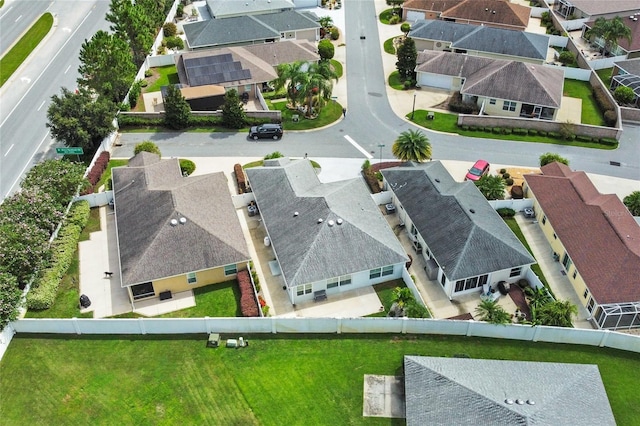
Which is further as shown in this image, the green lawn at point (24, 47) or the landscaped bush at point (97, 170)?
the green lawn at point (24, 47)

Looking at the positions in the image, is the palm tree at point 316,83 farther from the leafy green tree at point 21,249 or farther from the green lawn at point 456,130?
the leafy green tree at point 21,249

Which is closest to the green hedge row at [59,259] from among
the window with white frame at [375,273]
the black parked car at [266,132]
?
the black parked car at [266,132]

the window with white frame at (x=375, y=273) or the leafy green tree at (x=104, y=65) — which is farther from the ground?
the leafy green tree at (x=104, y=65)

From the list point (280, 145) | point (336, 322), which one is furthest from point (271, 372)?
point (280, 145)

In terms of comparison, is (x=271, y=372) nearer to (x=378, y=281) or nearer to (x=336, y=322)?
(x=336, y=322)

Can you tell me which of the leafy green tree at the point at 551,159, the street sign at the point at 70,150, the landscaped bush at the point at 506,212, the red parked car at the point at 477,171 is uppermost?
the street sign at the point at 70,150

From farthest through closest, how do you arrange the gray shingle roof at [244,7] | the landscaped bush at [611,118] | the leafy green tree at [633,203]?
1. the gray shingle roof at [244,7]
2. the landscaped bush at [611,118]
3. the leafy green tree at [633,203]

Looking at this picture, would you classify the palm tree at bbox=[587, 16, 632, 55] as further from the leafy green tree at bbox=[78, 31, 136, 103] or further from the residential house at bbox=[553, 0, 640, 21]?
the leafy green tree at bbox=[78, 31, 136, 103]

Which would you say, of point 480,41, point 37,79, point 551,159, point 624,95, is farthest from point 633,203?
point 37,79
